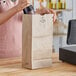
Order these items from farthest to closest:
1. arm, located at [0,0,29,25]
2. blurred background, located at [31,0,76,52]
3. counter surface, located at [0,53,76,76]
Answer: blurred background, located at [31,0,76,52] → arm, located at [0,0,29,25] → counter surface, located at [0,53,76,76]

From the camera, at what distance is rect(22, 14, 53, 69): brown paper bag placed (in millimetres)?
968

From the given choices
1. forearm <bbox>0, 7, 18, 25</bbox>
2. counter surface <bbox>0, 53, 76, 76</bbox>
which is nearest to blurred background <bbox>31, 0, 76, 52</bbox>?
forearm <bbox>0, 7, 18, 25</bbox>

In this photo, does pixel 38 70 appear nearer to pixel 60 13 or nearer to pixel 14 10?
pixel 14 10

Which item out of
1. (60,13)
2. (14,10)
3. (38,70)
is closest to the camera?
(38,70)

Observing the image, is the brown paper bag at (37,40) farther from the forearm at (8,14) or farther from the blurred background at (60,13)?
the blurred background at (60,13)

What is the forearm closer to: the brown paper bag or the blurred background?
the brown paper bag

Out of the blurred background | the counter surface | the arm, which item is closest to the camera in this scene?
the counter surface

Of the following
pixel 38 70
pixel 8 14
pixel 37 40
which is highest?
pixel 8 14

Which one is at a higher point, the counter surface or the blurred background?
the blurred background

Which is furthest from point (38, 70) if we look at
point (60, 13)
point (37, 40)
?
point (60, 13)

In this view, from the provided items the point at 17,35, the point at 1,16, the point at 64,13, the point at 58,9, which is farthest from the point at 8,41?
the point at 64,13

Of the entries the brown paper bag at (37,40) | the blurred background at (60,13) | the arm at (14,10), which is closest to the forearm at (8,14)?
the arm at (14,10)

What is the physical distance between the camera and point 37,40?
0.98 metres

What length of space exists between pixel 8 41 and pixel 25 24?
0.51m
